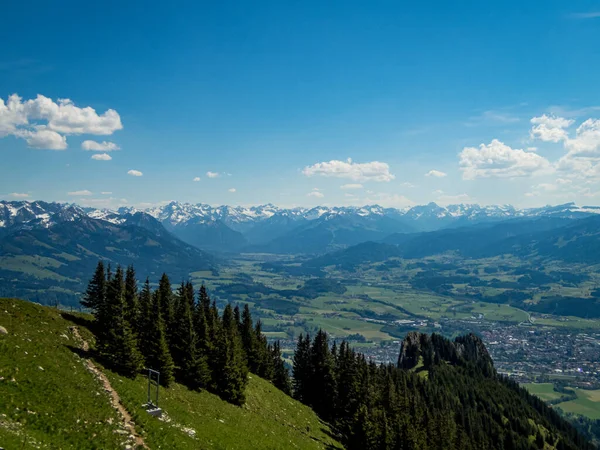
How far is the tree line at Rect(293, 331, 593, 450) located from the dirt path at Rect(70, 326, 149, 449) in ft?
136

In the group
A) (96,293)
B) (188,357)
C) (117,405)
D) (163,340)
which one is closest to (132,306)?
(96,293)

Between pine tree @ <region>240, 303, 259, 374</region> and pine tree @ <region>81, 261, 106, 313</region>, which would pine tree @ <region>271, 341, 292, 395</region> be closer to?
pine tree @ <region>240, 303, 259, 374</region>

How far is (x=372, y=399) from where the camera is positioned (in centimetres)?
8075

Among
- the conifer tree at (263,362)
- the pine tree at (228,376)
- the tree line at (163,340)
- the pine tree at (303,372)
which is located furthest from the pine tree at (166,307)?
the pine tree at (303,372)

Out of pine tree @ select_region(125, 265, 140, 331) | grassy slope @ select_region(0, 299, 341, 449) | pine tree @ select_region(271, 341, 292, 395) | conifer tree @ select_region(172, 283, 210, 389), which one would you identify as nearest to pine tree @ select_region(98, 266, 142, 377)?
grassy slope @ select_region(0, 299, 341, 449)

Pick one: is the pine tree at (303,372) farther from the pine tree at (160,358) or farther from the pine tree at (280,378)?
the pine tree at (160,358)

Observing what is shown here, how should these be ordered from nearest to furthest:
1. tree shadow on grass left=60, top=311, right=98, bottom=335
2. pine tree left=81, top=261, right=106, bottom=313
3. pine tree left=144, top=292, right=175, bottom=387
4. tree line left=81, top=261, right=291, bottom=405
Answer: tree line left=81, top=261, right=291, bottom=405 → pine tree left=144, top=292, right=175, bottom=387 → tree shadow on grass left=60, top=311, right=98, bottom=335 → pine tree left=81, top=261, right=106, bottom=313

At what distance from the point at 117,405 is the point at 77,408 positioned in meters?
6.09

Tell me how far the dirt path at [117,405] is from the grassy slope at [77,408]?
581mm

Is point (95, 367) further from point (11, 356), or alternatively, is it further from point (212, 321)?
point (212, 321)

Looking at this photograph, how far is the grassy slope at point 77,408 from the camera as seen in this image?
28.3 metres

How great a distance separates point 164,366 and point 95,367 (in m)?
9.43

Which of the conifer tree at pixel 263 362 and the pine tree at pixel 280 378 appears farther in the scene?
the pine tree at pixel 280 378

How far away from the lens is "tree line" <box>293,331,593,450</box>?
238 ft
